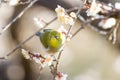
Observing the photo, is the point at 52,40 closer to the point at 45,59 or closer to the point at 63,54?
the point at 45,59

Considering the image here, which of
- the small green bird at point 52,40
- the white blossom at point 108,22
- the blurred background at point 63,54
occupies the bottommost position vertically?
the blurred background at point 63,54

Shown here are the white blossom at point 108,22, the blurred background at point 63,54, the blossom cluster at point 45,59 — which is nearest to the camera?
the blossom cluster at point 45,59

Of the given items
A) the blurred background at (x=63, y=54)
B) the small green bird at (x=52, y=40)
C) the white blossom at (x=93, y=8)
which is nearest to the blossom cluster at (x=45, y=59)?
the small green bird at (x=52, y=40)

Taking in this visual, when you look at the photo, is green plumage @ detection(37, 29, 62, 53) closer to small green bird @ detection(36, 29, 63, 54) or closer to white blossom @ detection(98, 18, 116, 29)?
small green bird @ detection(36, 29, 63, 54)

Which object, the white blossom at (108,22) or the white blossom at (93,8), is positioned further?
the white blossom at (108,22)

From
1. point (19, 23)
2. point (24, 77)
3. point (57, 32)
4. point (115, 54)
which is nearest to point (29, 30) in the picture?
point (19, 23)

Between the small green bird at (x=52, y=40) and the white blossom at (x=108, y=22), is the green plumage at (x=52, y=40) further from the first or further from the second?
the white blossom at (x=108, y=22)

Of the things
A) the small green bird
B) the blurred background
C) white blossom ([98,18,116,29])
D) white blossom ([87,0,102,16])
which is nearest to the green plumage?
the small green bird
